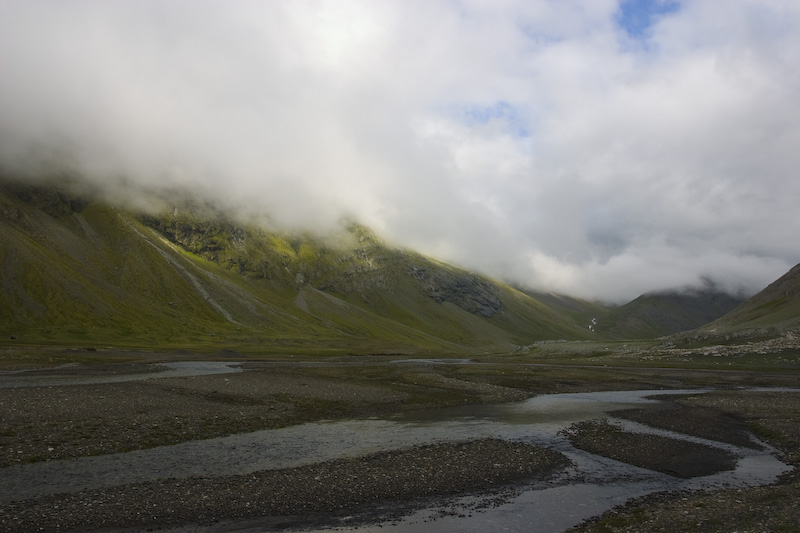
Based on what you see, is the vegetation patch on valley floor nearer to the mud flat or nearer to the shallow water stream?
the shallow water stream

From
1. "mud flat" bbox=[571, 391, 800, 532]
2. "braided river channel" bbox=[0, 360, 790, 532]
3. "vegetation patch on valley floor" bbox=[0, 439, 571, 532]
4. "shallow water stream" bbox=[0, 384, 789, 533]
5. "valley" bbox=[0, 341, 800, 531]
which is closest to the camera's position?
"mud flat" bbox=[571, 391, 800, 532]

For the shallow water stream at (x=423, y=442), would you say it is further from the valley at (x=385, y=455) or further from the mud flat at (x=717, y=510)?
the mud flat at (x=717, y=510)

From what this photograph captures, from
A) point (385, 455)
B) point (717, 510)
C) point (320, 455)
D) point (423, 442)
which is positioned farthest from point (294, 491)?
point (717, 510)

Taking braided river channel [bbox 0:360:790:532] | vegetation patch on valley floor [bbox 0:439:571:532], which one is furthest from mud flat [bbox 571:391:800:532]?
vegetation patch on valley floor [bbox 0:439:571:532]

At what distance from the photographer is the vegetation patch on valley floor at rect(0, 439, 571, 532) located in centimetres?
2264

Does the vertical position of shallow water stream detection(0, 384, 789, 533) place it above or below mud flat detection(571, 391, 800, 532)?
below

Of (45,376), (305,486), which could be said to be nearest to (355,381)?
(45,376)

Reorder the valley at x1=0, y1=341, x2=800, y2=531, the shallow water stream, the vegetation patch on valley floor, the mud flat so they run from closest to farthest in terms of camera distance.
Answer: the mud flat, the vegetation patch on valley floor, the valley at x1=0, y1=341, x2=800, y2=531, the shallow water stream

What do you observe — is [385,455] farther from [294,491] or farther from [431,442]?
[294,491]

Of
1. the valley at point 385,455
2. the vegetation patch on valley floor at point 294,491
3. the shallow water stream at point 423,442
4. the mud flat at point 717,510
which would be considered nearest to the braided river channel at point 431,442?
the shallow water stream at point 423,442

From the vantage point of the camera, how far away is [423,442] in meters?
39.4

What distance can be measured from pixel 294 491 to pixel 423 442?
1492cm

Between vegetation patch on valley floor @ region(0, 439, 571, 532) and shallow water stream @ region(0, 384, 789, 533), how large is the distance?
168 cm

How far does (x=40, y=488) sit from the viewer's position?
26047mm
